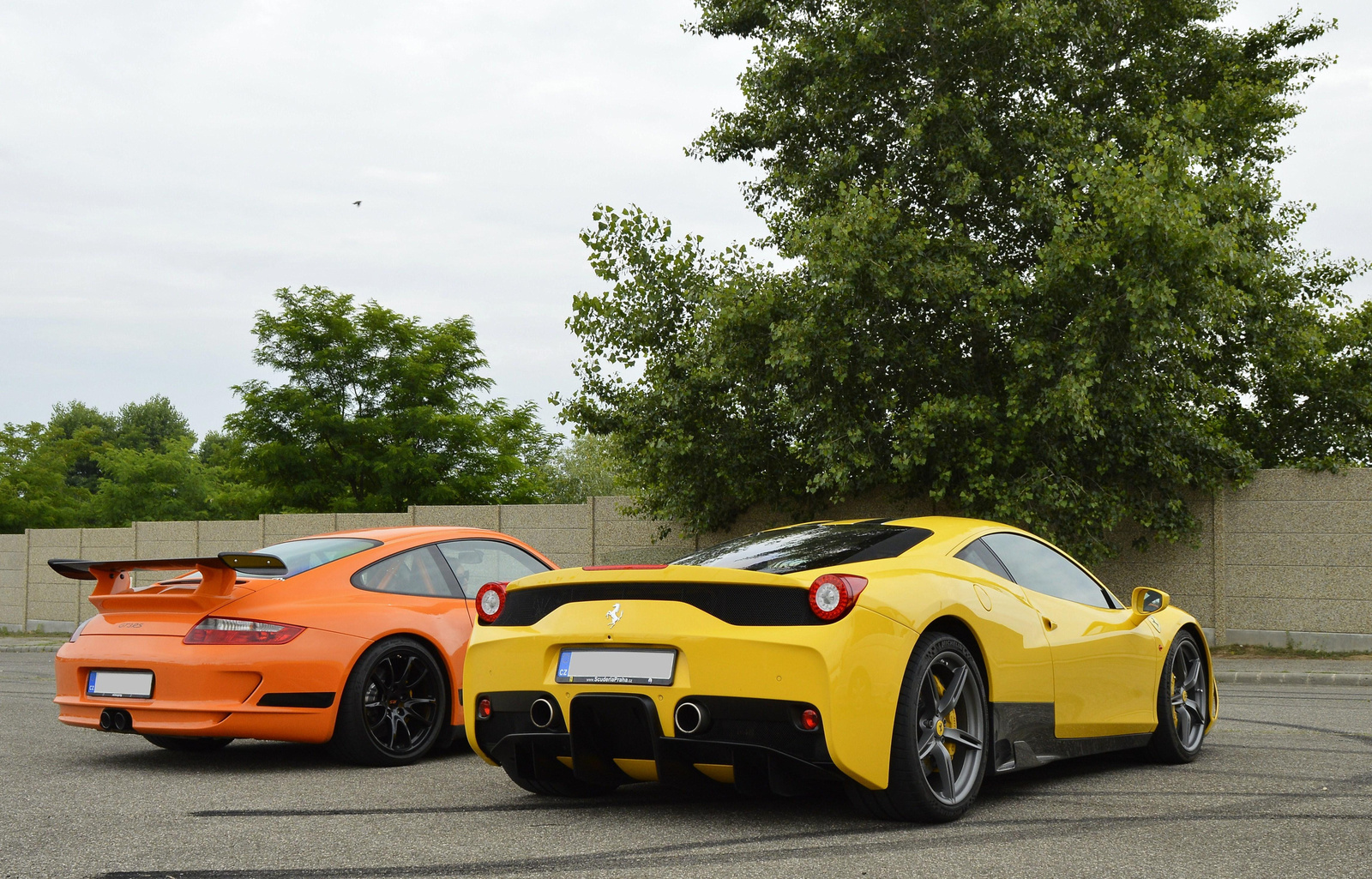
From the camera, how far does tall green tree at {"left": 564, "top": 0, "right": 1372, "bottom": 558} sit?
13.2 meters

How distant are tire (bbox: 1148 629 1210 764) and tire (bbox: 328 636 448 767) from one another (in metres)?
3.86

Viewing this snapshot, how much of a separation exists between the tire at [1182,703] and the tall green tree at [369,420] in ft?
88.3

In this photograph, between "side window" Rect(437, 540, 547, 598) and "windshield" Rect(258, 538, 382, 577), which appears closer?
"windshield" Rect(258, 538, 382, 577)

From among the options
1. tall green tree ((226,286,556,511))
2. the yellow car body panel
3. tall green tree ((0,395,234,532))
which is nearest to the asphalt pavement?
the yellow car body panel

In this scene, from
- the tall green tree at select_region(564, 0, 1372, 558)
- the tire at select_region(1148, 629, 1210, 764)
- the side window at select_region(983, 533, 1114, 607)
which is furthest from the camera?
the tall green tree at select_region(564, 0, 1372, 558)

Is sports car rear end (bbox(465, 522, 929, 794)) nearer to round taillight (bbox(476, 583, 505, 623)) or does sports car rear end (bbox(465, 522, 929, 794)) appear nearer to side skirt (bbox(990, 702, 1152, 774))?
round taillight (bbox(476, 583, 505, 623))

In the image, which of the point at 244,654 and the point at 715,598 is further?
the point at 244,654

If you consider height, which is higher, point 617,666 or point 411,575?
point 411,575

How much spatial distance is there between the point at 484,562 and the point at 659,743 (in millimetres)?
3464

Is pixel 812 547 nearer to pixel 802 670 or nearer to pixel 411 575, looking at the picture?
pixel 802 670

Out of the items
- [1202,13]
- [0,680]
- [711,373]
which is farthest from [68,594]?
[1202,13]

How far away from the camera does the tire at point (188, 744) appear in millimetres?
7559

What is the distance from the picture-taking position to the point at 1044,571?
6.13m

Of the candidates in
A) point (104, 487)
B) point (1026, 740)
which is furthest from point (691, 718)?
point (104, 487)
